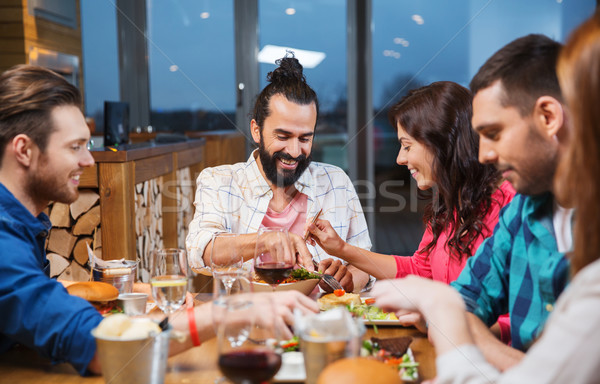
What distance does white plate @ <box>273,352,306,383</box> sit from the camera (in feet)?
3.49

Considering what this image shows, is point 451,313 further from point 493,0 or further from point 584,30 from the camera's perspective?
point 493,0

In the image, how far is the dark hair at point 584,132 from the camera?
2.61 ft

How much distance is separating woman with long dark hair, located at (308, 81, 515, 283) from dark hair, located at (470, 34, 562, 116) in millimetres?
750

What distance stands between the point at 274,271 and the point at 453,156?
923 millimetres

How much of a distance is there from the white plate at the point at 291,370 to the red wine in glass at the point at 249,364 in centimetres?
16

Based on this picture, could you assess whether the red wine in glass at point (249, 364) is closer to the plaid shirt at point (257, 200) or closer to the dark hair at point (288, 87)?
the plaid shirt at point (257, 200)

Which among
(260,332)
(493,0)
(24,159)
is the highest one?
(493,0)

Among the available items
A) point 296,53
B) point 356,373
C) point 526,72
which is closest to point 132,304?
point 356,373

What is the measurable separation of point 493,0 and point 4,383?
18.7 ft

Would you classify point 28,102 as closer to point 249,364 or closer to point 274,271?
point 274,271

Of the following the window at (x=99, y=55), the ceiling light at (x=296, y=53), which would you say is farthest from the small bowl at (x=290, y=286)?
the window at (x=99, y=55)

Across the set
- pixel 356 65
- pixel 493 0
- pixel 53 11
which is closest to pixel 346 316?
pixel 53 11

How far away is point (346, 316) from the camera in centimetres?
94

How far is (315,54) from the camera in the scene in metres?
5.82
